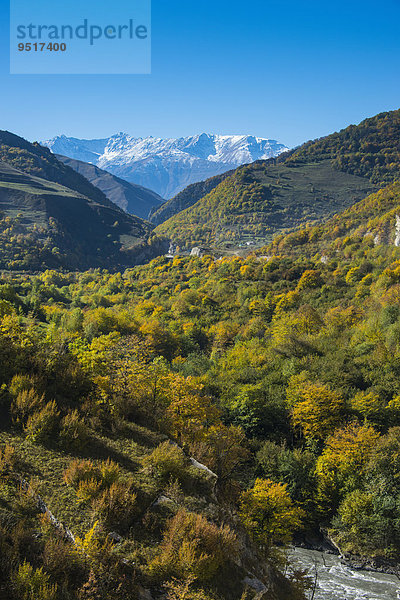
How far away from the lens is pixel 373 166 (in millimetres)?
184875

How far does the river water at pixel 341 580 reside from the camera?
20188mm

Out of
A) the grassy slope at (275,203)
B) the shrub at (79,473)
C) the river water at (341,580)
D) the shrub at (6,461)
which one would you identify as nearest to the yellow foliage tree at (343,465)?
the river water at (341,580)

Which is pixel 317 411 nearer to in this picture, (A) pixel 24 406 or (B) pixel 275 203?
(A) pixel 24 406

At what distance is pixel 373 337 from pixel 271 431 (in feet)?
58.0

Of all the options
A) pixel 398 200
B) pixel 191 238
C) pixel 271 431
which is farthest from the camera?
pixel 191 238

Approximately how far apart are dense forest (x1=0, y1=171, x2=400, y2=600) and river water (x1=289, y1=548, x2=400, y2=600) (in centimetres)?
144

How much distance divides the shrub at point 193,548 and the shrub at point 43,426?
4.56 meters

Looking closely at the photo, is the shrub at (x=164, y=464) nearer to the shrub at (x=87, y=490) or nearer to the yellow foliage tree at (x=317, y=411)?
the shrub at (x=87, y=490)

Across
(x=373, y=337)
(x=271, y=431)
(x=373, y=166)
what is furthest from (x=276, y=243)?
(x=373, y=166)

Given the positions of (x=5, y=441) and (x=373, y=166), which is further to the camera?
(x=373, y=166)

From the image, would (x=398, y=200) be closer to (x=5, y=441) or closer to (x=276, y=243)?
(x=276, y=243)

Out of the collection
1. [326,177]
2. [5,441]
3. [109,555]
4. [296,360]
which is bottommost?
[296,360]

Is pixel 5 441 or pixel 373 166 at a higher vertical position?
pixel 373 166

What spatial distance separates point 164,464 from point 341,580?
18863 millimetres
